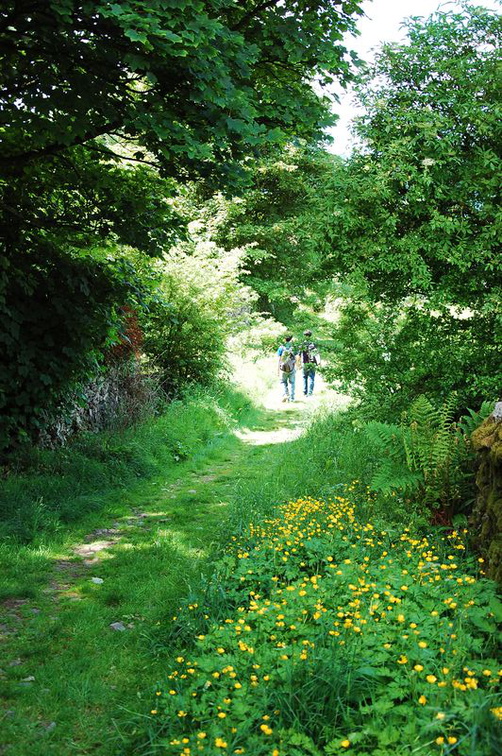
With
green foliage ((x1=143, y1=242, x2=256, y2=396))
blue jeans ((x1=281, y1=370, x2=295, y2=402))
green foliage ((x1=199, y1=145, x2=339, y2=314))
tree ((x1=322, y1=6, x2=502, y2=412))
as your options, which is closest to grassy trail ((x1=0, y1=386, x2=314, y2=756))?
tree ((x1=322, y1=6, x2=502, y2=412))

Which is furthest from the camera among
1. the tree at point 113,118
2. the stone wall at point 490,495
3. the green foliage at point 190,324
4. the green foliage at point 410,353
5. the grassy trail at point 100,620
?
the green foliage at point 190,324

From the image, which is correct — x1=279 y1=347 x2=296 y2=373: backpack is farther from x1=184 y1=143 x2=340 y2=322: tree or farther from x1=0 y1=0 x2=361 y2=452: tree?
x1=0 y1=0 x2=361 y2=452: tree

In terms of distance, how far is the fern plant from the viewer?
4.91 m

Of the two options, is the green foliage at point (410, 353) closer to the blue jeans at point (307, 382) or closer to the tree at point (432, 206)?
the tree at point (432, 206)

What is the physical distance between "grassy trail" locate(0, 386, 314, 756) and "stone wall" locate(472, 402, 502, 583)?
2222mm

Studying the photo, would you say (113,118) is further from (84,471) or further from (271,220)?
(271,220)

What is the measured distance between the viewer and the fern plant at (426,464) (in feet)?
16.1

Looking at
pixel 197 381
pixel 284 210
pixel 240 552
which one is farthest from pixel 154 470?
pixel 284 210

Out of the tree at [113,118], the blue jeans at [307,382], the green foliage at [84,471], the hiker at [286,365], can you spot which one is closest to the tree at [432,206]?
the tree at [113,118]

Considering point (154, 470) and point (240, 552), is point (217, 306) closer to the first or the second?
point (154, 470)

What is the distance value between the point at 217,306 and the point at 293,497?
6589 millimetres

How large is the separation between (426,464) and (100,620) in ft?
10.3

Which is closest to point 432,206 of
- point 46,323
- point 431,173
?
point 431,173

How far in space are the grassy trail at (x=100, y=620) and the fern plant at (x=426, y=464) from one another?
1798 millimetres
